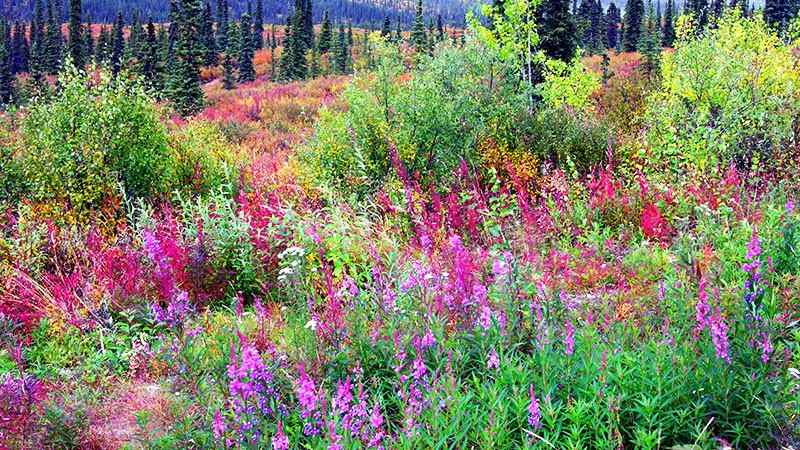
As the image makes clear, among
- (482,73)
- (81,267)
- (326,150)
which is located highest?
(482,73)

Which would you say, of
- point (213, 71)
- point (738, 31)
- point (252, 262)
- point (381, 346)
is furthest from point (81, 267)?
point (213, 71)

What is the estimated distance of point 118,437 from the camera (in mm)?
3512

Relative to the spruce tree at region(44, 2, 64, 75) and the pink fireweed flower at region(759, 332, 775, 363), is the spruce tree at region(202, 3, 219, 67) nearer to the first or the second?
the spruce tree at region(44, 2, 64, 75)

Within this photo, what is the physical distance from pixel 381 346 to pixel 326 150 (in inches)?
287

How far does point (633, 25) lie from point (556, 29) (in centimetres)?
4856

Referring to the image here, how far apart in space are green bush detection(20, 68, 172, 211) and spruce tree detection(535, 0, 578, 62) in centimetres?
1962

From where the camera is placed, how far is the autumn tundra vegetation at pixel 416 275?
2680 millimetres

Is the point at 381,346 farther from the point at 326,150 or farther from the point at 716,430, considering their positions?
the point at 326,150

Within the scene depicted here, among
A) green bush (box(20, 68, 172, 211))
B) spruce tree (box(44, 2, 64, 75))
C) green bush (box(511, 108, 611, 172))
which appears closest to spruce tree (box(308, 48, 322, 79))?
spruce tree (box(44, 2, 64, 75))

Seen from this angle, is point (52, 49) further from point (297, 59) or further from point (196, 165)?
point (196, 165)

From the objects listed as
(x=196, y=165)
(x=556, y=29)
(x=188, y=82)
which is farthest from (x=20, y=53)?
(x=196, y=165)

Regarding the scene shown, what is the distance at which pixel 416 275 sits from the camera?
12.2 ft

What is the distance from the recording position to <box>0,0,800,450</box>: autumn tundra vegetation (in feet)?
8.79

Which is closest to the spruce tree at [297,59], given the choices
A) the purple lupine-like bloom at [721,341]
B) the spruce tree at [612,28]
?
the spruce tree at [612,28]
